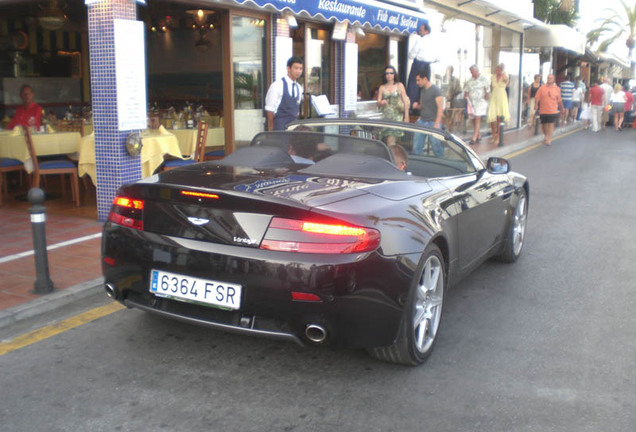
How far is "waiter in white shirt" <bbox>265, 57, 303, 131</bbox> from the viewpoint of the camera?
877cm

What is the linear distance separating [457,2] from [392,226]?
49.9ft

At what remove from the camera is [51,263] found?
5.79 metres

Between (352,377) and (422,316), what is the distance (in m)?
0.55

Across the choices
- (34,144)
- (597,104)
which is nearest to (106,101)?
(34,144)

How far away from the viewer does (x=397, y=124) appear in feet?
16.2

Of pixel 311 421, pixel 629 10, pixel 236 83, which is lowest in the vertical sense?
pixel 311 421

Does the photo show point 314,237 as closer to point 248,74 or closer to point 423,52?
point 248,74

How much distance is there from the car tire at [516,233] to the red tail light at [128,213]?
333 centimetres

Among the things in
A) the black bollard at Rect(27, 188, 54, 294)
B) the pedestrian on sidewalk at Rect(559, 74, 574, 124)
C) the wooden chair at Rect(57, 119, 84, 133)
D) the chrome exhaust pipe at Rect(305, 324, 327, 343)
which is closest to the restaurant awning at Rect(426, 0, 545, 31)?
the pedestrian on sidewalk at Rect(559, 74, 574, 124)

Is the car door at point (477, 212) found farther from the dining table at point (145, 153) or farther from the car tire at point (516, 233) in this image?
the dining table at point (145, 153)

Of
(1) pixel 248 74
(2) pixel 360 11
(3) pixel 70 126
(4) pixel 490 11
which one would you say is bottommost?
(3) pixel 70 126

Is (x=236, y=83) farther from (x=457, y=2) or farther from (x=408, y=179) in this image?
(x=457, y=2)

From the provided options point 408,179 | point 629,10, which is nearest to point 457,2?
point 408,179

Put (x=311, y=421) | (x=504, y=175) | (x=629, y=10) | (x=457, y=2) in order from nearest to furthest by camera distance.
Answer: (x=311, y=421) → (x=504, y=175) → (x=457, y=2) → (x=629, y=10)
